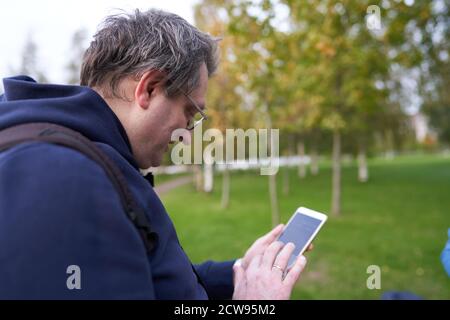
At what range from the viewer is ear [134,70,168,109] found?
124 cm

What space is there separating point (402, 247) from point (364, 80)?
4577 millimetres

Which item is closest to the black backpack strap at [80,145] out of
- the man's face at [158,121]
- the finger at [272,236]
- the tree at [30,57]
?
the man's face at [158,121]

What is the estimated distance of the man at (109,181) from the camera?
2.76ft

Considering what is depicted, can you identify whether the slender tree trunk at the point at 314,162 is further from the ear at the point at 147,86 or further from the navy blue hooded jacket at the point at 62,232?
the navy blue hooded jacket at the point at 62,232

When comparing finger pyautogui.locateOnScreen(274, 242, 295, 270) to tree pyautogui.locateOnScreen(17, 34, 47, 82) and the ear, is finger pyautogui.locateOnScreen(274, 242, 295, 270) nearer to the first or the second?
the ear

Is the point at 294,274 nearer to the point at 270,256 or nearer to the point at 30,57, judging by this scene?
the point at 270,256

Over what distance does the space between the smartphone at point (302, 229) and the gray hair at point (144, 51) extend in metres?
0.81

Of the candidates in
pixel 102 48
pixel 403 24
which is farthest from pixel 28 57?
pixel 102 48

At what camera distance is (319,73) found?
10.0m

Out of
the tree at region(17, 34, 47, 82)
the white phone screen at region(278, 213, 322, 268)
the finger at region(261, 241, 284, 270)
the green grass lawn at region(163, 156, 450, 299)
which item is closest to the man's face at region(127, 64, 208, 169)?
the finger at region(261, 241, 284, 270)

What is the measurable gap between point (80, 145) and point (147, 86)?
Result: 1.31 ft

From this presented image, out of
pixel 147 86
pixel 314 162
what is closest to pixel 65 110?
pixel 147 86

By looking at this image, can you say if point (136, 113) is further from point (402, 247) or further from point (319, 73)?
point (319, 73)

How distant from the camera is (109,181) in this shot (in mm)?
927
